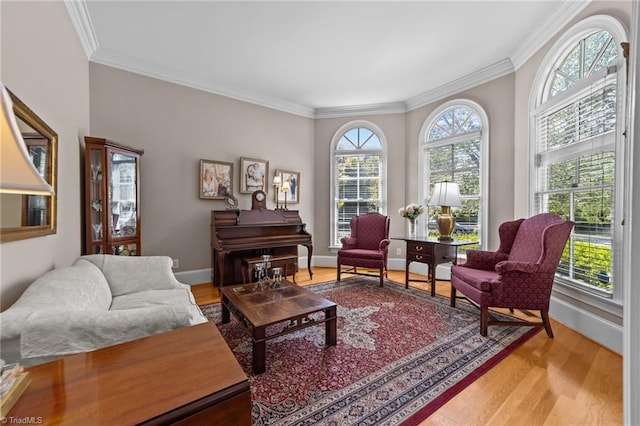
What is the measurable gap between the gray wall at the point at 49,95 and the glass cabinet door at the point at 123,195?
329 millimetres

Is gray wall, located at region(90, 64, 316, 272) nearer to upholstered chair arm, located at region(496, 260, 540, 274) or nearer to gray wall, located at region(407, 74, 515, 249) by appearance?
gray wall, located at region(407, 74, 515, 249)

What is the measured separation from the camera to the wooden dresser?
0.66 m

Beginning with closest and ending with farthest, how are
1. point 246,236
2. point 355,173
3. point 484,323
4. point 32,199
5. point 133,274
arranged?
point 32,199
point 133,274
point 484,323
point 246,236
point 355,173

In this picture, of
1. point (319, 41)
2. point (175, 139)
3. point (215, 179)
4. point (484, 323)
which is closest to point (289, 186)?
point (215, 179)

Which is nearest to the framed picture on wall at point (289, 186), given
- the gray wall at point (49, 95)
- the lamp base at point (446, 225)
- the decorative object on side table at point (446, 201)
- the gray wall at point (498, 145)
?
the decorative object on side table at point (446, 201)

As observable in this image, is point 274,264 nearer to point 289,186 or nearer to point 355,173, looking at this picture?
point 289,186

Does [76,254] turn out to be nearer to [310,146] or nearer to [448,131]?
[310,146]

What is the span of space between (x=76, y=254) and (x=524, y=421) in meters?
3.54

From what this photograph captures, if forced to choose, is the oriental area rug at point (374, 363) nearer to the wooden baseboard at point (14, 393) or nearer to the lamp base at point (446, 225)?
the lamp base at point (446, 225)

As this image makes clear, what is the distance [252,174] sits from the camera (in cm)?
421

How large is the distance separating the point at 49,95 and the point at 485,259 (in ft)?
13.2

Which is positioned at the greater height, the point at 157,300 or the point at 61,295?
the point at 61,295

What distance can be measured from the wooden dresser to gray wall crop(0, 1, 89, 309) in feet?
3.06

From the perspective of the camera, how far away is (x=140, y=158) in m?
3.33
